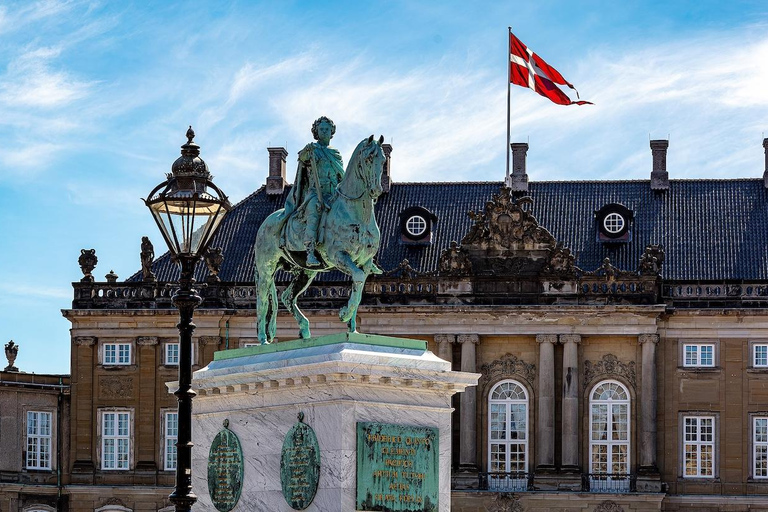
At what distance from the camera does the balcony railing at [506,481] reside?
6100 centimetres

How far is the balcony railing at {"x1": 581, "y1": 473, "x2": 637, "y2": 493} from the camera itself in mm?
60406

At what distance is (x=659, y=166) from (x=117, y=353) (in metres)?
19.8

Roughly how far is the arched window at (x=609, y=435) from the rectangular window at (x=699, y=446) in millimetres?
1936

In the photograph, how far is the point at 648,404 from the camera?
60812 mm

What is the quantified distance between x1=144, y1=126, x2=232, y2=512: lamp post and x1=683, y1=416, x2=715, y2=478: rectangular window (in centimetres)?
4191

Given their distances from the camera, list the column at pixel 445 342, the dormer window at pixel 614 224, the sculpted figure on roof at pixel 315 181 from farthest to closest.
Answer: the dormer window at pixel 614 224, the column at pixel 445 342, the sculpted figure on roof at pixel 315 181

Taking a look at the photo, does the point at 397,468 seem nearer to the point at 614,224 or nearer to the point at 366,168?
the point at 366,168

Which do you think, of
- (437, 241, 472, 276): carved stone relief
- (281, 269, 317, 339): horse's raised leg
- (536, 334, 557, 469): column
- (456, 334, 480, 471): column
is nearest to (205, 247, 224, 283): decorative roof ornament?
(437, 241, 472, 276): carved stone relief

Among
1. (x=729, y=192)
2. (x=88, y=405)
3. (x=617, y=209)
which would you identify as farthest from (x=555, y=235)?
(x=88, y=405)

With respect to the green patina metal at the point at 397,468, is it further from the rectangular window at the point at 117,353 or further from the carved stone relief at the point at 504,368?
the rectangular window at the point at 117,353

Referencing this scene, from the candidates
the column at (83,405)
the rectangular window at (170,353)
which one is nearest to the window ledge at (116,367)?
the column at (83,405)

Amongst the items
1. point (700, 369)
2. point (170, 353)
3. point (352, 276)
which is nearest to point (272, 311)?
point (352, 276)

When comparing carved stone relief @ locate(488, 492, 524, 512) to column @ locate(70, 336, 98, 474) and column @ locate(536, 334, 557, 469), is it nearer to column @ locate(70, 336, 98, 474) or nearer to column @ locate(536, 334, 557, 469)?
column @ locate(536, 334, 557, 469)

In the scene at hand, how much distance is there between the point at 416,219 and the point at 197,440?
140 feet
